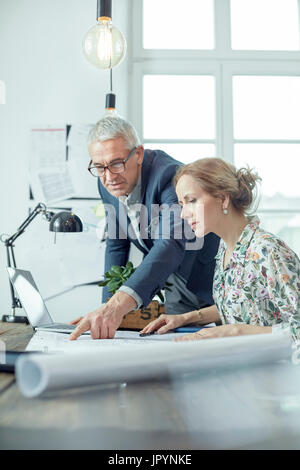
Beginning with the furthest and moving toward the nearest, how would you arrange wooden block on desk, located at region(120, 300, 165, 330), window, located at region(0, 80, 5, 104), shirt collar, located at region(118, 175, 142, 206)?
window, located at region(0, 80, 5, 104) → shirt collar, located at region(118, 175, 142, 206) → wooden block on desk, located at region(120, 300, 165, 330)

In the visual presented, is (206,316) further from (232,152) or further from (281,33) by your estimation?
(281,33)

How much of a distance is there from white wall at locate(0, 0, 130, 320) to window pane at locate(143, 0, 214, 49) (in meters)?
0.21

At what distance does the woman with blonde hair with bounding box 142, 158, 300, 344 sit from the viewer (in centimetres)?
100

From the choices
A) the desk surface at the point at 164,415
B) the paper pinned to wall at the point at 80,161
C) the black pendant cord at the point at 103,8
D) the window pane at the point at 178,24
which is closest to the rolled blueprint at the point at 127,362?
the desk surface at the point at 164,415

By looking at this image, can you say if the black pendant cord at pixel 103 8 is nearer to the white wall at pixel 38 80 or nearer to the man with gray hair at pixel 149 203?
the man with gray hair at pixel 149 203

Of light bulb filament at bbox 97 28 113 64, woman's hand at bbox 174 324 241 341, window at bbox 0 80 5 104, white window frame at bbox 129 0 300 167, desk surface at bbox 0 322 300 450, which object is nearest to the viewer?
desk surface at bbox 0 322 300 450

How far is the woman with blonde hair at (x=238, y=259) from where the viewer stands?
1001 millimetres

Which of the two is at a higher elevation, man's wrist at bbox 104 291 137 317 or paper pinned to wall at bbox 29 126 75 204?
paper pinned to wall at bbox 29 126 75 204

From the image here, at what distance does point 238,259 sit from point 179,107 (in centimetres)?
171

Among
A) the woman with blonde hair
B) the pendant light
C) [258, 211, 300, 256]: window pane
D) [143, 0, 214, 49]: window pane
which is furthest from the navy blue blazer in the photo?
[143, 0, 214, 49]: window pane

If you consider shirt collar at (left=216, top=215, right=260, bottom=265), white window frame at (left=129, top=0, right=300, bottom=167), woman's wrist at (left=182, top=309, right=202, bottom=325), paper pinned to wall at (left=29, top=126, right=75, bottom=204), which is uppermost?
white window frame at (left=129, top=0, right=300, bottom=167)

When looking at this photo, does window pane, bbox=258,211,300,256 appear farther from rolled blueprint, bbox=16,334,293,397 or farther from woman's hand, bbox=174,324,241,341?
rolled blueprint, bbox=16,334,293,397
